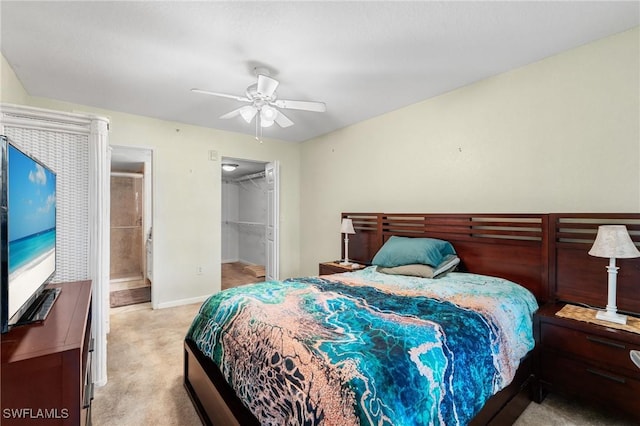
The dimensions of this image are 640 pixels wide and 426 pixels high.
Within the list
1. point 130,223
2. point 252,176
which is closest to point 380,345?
point 130,223

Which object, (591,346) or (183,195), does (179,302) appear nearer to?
(183,195)

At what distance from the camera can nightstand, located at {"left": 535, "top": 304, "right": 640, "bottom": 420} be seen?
1673 mm

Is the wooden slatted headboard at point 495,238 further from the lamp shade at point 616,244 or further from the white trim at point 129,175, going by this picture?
the white trim at point 129,175

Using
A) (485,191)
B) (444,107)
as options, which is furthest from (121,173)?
(485,191)

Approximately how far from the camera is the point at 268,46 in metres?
2.19

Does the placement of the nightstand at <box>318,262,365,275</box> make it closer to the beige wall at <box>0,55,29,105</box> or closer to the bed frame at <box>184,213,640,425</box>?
the bed frame at <box>184,213,640,425</box>

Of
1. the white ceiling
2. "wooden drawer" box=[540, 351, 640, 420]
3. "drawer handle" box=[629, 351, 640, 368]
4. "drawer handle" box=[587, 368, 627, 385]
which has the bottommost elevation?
"wooden drawer" box=[540, 351, 640, 420]

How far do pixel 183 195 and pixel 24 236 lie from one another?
2.90 metres

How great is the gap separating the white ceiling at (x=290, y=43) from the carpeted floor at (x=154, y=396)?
99.8 inches

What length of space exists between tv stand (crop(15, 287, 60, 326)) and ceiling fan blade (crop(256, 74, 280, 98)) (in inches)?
75.9

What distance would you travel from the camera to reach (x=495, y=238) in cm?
264

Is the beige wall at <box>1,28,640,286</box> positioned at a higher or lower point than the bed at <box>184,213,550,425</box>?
higher

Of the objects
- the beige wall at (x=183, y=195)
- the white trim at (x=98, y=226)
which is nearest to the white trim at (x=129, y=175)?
the beige wall at (x=183, y=195)

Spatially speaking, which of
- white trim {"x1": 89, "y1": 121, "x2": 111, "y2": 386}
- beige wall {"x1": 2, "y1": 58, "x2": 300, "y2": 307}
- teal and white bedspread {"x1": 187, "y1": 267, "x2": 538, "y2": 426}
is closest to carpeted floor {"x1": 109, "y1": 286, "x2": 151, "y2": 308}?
beige wall {"x1": 2, "y1": 58, "x2": 300, "y2": 307}
